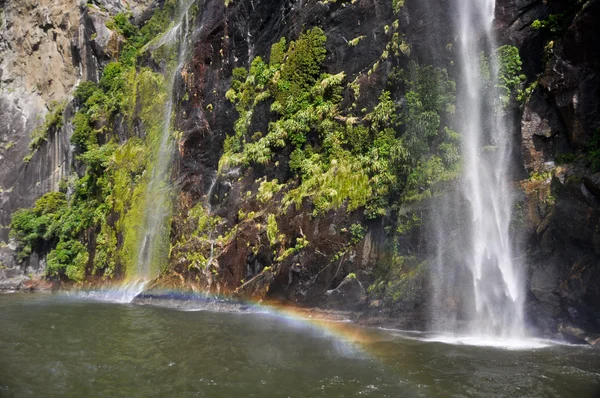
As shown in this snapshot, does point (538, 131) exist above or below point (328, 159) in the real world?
above

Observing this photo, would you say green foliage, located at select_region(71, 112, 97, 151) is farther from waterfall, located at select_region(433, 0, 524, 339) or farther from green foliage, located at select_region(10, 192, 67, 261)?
waterfall, located at select_region(433, 0, 524, 339)

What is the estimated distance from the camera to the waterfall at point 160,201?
25.0 metres

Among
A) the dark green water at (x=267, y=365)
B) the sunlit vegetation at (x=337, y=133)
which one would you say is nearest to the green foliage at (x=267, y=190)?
the sunlit vegetation at (x=337, y=133)

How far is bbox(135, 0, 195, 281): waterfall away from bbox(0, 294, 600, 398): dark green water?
9.54m

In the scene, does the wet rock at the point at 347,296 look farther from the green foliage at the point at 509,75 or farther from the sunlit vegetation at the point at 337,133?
the green foliage at the point at 509,75

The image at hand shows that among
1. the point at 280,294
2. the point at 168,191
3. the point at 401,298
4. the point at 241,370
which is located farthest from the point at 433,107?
the point at 168,191

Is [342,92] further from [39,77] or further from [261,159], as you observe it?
[39,77]

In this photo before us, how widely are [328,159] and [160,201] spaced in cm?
1148

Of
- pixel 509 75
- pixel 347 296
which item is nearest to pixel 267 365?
pixel 347 296

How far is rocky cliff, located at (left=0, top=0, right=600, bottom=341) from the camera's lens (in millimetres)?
13336

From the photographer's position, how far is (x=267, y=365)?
10523mm

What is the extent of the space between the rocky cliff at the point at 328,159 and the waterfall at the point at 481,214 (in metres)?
0.39

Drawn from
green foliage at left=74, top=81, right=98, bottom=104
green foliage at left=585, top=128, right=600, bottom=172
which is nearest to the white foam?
green foliage at left=585, top=128, right=600, bottom=172

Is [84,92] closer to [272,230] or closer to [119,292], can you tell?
[119,292]
